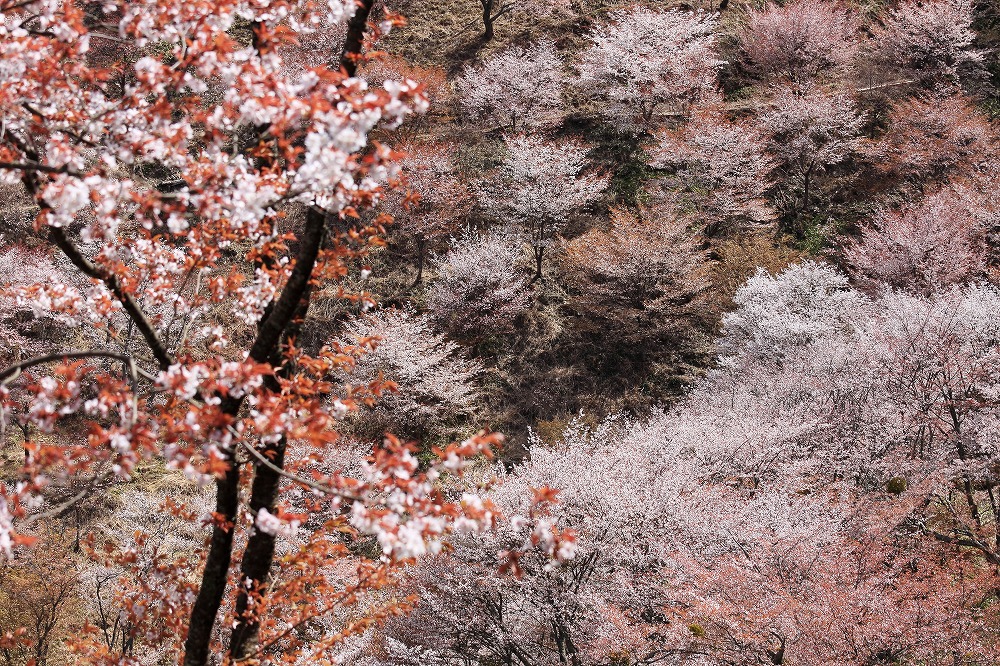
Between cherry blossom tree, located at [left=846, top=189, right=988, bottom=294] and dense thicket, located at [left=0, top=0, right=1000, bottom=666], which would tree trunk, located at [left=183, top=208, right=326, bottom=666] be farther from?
cherry blossom tree, located at [left=846, top=189, right=988, bottom=294]

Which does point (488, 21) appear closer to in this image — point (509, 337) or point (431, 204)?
point (431, 204)

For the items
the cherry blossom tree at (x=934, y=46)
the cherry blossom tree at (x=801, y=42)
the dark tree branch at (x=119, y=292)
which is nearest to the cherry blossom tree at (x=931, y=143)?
the cherry blossom tree at (x=934, y=46)

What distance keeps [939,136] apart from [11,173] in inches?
1233

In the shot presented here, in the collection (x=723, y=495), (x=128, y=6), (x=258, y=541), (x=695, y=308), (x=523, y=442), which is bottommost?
(x=258, y=541)

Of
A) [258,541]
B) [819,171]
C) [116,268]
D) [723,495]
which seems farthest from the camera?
[819,171]

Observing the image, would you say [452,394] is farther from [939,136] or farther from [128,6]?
[939,136]

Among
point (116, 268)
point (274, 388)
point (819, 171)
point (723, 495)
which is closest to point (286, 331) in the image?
point (274, 388)

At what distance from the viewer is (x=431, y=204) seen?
2733 cm

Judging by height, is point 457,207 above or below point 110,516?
above

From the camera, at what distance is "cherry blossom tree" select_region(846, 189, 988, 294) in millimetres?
20281

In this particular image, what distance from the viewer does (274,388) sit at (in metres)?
4.19

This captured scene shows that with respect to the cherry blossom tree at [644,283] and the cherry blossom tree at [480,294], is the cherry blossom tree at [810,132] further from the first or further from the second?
the cherry blossom tree at [480,294]

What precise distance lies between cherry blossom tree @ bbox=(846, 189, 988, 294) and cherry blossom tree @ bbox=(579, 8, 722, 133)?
470 inches

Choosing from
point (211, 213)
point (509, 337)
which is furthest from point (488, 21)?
point (211, 213)
